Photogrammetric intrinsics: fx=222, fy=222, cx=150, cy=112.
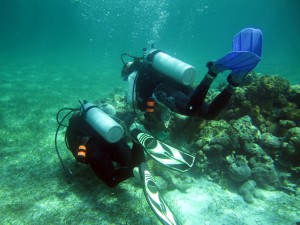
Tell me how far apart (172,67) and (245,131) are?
9.86 feet

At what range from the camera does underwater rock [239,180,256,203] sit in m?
5.12

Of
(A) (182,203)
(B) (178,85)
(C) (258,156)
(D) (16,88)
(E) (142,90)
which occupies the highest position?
(B) (178,85)

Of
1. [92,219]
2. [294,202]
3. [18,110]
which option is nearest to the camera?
[92,219]

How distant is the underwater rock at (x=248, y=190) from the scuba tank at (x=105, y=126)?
327 centimetres

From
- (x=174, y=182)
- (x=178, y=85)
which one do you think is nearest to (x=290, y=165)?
(x=174, y=182)

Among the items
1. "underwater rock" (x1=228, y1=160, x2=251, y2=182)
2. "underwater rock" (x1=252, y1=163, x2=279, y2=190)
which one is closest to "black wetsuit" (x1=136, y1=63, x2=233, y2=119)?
"underwater rock" (x1=228, y1=160, x2=251, y2=182)

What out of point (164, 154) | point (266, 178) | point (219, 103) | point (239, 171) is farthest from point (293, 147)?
point (164, 154)

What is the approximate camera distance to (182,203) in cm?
482

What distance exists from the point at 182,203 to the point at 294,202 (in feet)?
8.81

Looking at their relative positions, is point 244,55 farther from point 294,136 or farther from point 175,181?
point 294,136

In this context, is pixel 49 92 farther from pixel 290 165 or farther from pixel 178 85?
pixel 290 165

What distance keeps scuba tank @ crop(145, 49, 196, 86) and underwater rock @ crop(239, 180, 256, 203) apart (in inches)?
111

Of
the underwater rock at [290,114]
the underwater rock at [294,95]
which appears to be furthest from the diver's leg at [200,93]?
the underwater rock at [294,95]

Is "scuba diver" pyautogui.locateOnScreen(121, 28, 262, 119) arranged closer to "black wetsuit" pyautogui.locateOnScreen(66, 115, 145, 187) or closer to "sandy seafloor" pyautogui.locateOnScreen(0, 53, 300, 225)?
"black wetsuit" pyautogui.locateOnScreen(66, 115, 145, 187)
